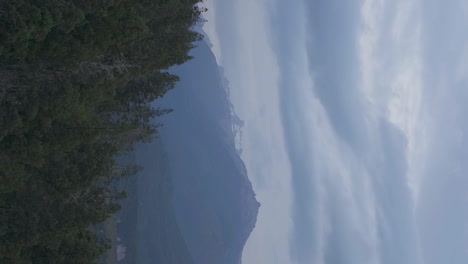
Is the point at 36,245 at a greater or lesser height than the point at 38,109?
lesser

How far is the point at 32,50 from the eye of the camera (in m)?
22.5

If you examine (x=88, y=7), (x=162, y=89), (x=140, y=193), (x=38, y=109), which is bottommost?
(x=38, y=109)

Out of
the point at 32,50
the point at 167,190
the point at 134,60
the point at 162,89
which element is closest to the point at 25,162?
the point at 32,50

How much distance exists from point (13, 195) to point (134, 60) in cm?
971

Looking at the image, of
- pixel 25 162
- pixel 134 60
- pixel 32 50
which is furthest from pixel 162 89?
pixel 32 50

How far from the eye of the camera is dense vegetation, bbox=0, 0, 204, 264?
2247 centimetres

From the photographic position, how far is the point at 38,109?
2480 cm

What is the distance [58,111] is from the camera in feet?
82.8

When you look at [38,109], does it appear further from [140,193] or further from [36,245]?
[140,193]

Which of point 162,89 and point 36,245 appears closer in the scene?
point 36,245

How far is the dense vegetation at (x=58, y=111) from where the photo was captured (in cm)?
2247

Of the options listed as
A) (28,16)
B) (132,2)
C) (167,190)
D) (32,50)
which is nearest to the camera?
(28,16)

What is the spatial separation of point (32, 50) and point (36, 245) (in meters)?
12.0

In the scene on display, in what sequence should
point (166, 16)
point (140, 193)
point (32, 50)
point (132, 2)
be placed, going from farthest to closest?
point (140, 193) < point (166, 16) < point (132, 2) < point (32, 50)
